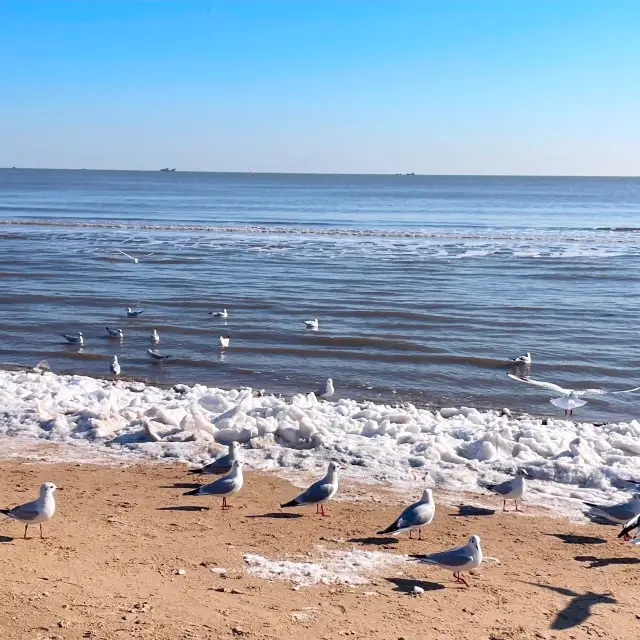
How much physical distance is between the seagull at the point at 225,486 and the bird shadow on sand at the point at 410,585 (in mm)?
2742

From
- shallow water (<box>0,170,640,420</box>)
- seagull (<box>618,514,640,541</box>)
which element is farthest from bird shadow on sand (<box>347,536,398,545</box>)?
shallow water (<box>0,170,640,420</box>)

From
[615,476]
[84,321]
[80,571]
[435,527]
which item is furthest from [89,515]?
[84,321]

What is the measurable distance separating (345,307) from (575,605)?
68.9ft

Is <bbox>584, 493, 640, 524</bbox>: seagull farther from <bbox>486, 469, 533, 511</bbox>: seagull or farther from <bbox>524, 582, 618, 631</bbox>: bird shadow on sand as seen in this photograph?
<bbox>524, 582, 618, 631</bbox>: bird shadow on sand

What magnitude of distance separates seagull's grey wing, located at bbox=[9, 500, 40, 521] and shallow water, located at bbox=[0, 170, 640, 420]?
9.73m

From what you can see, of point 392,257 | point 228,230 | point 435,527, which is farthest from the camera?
point 228,230

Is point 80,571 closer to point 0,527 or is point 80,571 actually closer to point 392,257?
point 0,527

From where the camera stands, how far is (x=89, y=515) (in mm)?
→ 10109

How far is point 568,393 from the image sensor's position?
56.6 feet

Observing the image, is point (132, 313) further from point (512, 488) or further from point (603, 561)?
point (603, 561)

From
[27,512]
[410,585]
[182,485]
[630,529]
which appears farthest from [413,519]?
[27,512]

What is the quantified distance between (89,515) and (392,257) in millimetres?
34624

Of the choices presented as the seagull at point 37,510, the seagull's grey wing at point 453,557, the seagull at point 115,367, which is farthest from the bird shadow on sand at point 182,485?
the seagull at point 115,367

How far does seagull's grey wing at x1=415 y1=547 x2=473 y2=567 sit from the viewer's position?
28.3 ft
